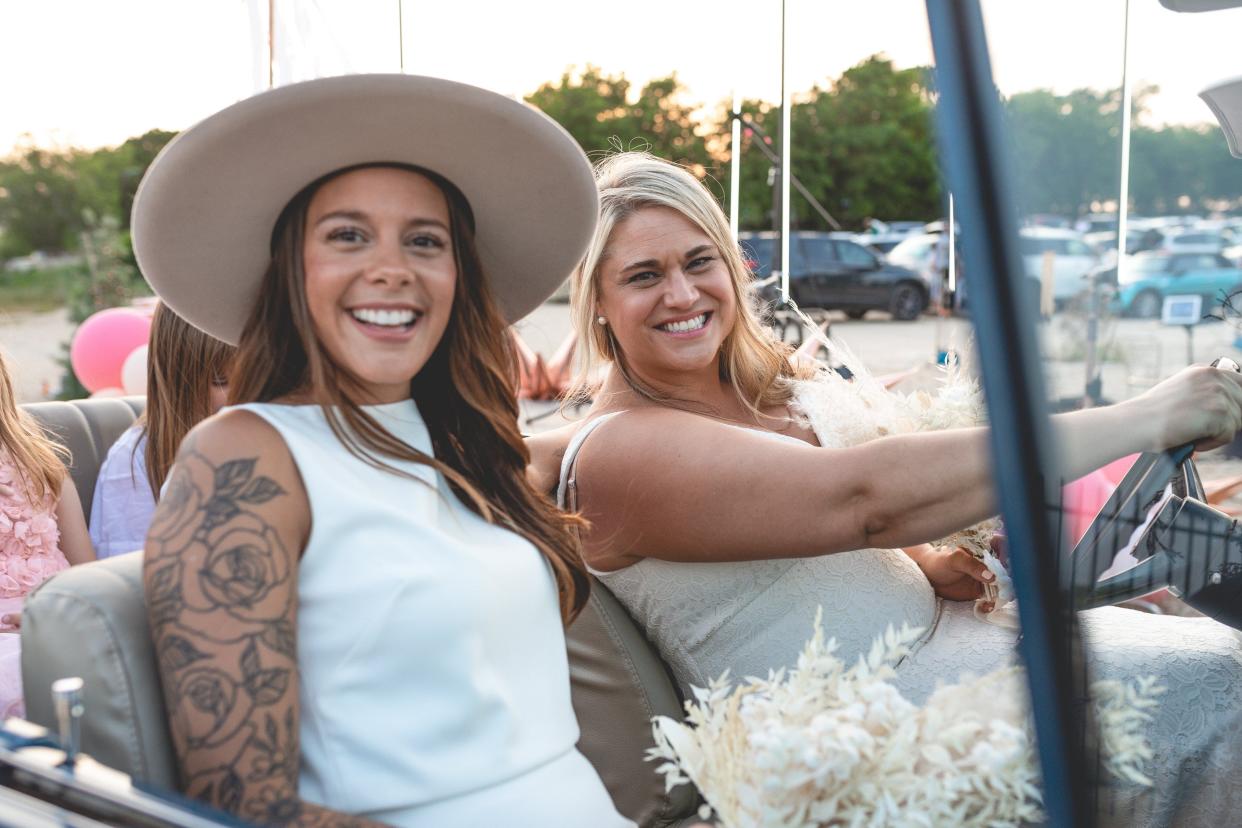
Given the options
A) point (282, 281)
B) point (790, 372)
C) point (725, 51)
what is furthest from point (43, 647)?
point (725, 51)

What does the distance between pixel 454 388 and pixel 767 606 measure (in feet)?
2.25

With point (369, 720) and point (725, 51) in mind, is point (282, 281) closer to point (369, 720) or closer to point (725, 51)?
point (369, 720)

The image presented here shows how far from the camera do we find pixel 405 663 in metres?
1.25

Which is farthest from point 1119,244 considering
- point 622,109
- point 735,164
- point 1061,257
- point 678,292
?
point 622,109

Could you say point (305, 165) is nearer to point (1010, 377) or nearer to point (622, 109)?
point (1010, 377)

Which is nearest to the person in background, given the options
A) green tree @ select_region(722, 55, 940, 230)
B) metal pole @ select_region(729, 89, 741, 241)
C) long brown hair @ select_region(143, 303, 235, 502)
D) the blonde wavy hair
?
long brown hair @ select_region(143, 303, 235, 502)

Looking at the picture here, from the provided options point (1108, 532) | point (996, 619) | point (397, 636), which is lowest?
point (996, 619)

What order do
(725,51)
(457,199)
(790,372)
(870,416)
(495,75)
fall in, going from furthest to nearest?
(725,51) < (495,75) < (790,372) < (870,416) < (457,199)

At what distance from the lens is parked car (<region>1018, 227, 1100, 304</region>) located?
33.2 inches

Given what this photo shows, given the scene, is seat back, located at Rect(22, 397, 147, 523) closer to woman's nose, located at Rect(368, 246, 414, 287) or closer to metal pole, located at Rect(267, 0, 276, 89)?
metal pole, located at Rect(267, 0, 276, 89)

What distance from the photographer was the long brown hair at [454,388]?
1.42 m

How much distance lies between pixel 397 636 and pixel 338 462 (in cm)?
22

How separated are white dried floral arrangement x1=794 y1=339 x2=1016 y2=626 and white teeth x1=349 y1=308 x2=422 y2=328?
0.96m

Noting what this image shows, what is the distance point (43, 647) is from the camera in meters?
1.18
